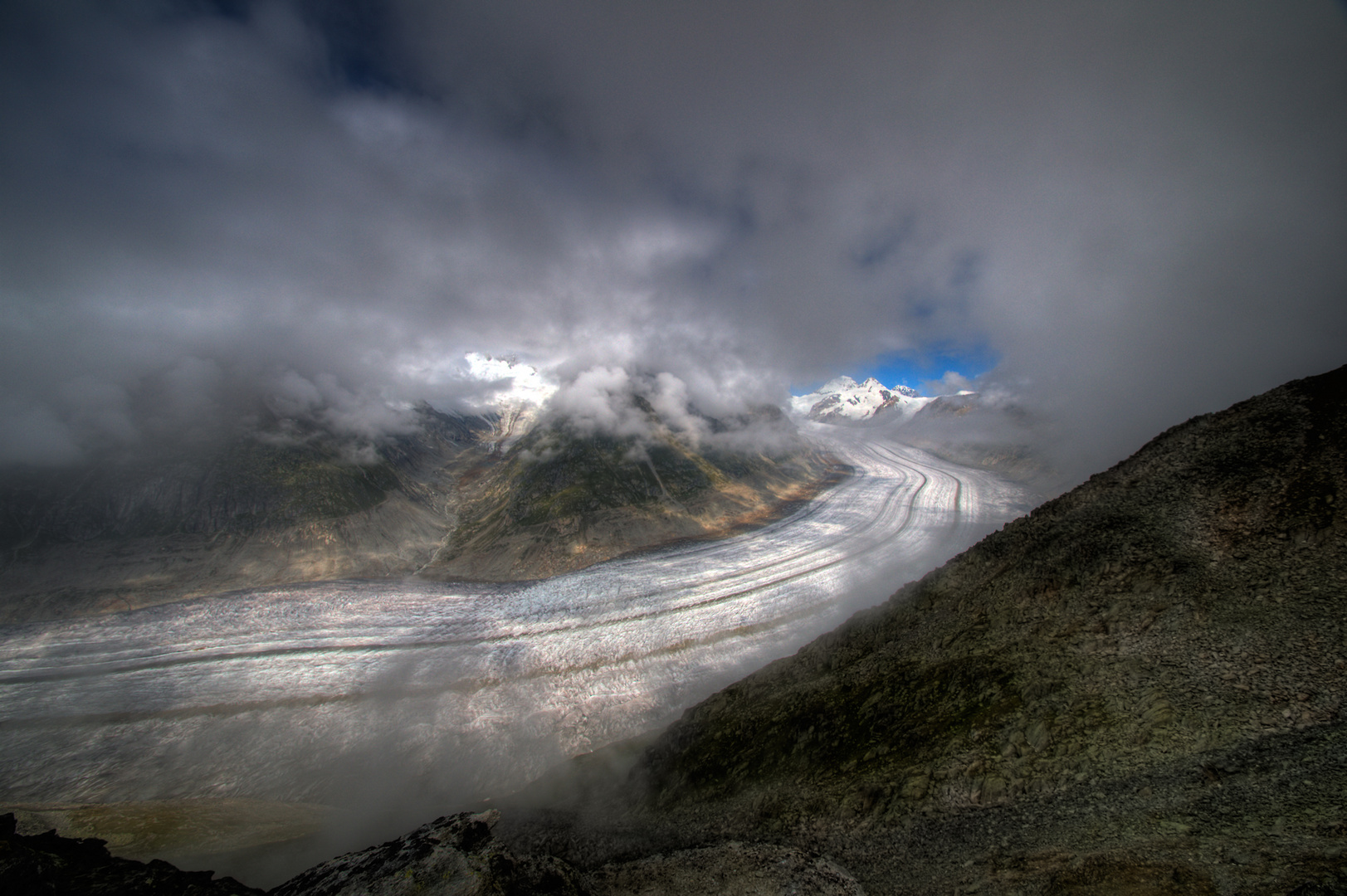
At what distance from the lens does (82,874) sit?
8.77 meters

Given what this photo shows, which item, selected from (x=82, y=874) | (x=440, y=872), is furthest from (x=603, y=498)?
(x=440, y=872)

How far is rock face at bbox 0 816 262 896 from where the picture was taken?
8305 millimetres

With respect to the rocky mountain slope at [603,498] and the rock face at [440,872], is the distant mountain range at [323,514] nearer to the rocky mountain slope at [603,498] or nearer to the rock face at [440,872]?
the rocky mountain slope at [603,498]

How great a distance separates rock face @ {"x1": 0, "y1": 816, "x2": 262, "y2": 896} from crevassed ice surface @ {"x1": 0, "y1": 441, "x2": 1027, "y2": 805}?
11.2m

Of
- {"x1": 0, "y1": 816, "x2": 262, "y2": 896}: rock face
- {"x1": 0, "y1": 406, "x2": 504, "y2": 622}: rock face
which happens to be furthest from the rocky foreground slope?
{"x1": 0, "y1": 406, "x2": 504, "y2": 622}: rock face

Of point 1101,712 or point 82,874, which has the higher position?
point 82,874

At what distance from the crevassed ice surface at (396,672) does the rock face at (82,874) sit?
36.6 ft

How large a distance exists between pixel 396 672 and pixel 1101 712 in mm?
34374

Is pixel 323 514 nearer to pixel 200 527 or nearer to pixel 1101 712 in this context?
pixel 200 527

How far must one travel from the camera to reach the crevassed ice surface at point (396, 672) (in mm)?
20938

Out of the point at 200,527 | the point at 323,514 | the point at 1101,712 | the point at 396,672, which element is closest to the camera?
the point at 1101,712

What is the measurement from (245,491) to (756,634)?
62496mm

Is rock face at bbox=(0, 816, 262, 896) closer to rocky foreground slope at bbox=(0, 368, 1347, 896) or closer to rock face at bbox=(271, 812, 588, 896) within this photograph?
rock face at bbox=(271, 812, 588, 896)

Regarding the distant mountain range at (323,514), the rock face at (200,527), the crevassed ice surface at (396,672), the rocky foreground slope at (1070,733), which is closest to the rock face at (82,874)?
the rocky foreground slope at (1070,733)
